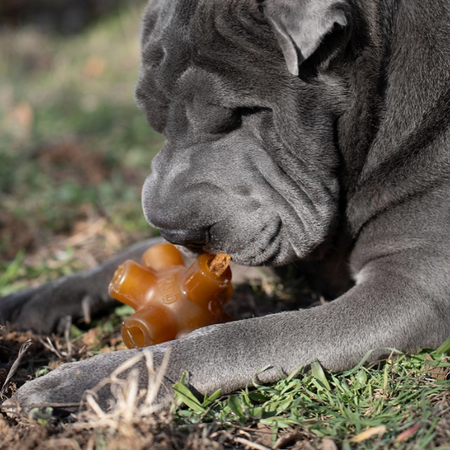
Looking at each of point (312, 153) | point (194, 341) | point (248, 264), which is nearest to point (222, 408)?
point (194, 341)

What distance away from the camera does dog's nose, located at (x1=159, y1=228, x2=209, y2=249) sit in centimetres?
209

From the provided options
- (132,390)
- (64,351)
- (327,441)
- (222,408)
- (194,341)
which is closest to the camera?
(132,390)

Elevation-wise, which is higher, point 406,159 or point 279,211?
point 406,159

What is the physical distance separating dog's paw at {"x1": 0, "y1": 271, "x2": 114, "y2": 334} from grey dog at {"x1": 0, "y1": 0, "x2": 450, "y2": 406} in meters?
0.69

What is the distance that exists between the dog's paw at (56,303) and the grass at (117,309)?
0.09 m

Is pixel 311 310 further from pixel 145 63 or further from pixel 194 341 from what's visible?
pixel 145 63

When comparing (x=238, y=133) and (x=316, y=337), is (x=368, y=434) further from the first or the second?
(x=238, y=133)

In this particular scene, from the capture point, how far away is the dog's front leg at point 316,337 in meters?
1.86

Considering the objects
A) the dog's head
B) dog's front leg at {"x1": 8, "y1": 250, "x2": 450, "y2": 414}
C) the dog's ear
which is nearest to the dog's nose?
the dog's head

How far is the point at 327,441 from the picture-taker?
5.18ft

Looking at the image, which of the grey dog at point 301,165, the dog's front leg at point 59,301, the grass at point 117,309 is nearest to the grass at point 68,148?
the grass at point 117,309

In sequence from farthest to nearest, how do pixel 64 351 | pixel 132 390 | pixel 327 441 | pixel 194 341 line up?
pixel 64 351 → pixel 194 341 → pixel 327 441 → pixel 132 390

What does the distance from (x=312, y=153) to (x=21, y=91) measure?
497 centimetres

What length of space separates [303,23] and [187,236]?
796 mm
